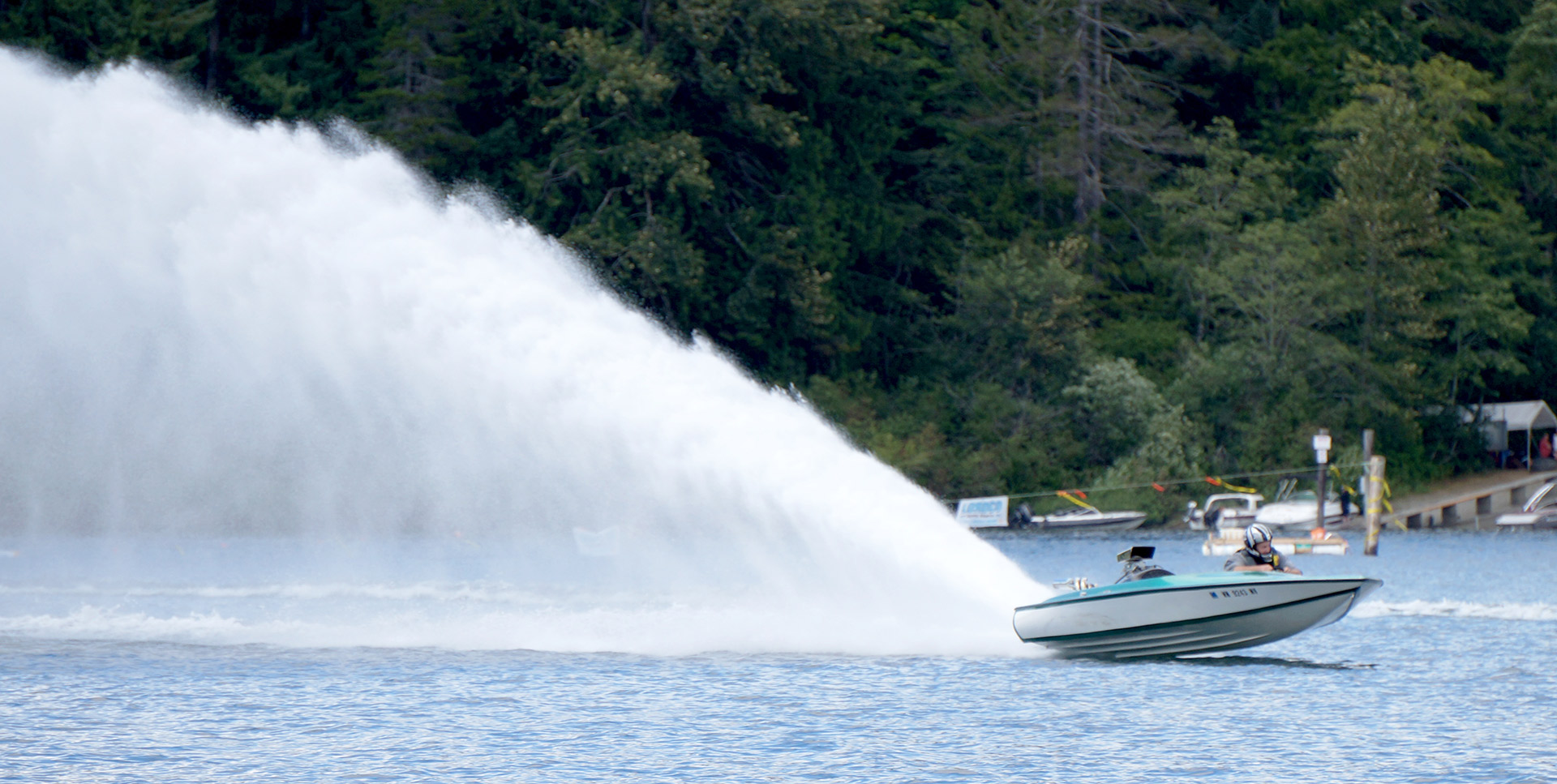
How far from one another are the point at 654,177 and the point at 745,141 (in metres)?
7.41

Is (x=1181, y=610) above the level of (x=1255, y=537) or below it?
below

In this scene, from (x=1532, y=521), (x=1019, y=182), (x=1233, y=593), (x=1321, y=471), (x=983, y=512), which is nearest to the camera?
(x=1233, y=593)

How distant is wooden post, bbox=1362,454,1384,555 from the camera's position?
4641cm

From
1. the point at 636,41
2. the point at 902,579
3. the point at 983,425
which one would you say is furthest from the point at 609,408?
the point at 983,425

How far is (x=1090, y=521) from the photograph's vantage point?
63531mm

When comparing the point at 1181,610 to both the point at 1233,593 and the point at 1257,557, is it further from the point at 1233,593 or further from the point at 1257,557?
the point at 1257,557

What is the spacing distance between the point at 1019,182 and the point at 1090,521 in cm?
1733

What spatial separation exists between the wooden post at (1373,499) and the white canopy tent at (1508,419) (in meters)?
26.0

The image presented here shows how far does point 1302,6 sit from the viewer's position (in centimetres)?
7650

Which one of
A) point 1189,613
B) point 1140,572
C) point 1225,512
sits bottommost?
point 1189,613

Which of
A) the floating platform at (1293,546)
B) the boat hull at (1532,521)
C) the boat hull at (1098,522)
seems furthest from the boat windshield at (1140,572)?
the boat hull at (1532,521)

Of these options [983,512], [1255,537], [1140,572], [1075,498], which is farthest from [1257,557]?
[1075,498]

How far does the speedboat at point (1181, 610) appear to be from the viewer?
21906 millimetres

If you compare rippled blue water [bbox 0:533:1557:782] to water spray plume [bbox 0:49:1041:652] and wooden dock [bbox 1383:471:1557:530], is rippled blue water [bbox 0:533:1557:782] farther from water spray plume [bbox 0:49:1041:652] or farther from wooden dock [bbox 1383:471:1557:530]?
wooden dock [bbox 1383:471:1557:530]
